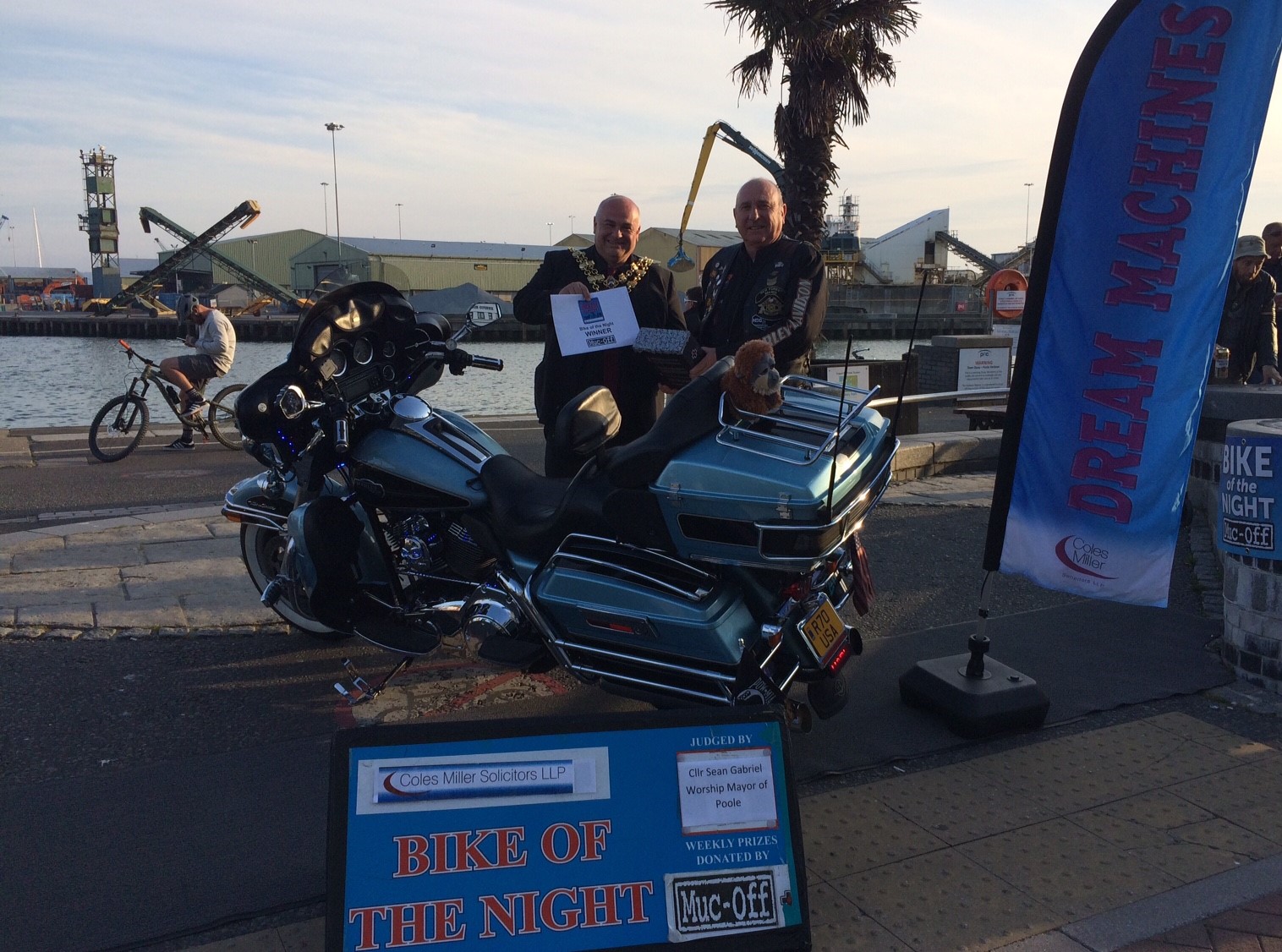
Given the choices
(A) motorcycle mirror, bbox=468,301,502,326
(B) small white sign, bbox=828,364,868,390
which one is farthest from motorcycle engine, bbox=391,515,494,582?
(B) small white sign, bbox=828,364,868,390

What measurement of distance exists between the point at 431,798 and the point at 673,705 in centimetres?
109

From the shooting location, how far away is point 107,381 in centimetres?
2869

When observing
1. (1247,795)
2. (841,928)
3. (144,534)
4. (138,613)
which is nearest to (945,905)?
(841,928)

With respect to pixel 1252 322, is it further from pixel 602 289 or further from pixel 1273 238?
pixel 602 289

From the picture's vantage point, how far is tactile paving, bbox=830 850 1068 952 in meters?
2.76

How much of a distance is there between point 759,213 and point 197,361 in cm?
935

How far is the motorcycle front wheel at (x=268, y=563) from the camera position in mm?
4902

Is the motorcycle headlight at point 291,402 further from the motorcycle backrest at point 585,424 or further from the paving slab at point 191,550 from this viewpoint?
the paving slab at point 191,550

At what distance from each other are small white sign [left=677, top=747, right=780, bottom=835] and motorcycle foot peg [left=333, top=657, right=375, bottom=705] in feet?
6.09

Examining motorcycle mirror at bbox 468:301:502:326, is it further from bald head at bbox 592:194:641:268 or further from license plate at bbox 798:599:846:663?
license plate at bbox 798:599:846:663

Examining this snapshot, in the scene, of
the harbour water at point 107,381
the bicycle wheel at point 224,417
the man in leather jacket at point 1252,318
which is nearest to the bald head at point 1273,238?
the man in leather jacket at point 1252,318

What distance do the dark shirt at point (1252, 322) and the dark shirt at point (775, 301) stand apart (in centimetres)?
545

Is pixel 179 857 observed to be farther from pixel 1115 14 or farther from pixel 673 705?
pixel 1115 14

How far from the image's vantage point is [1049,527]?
411 cm
